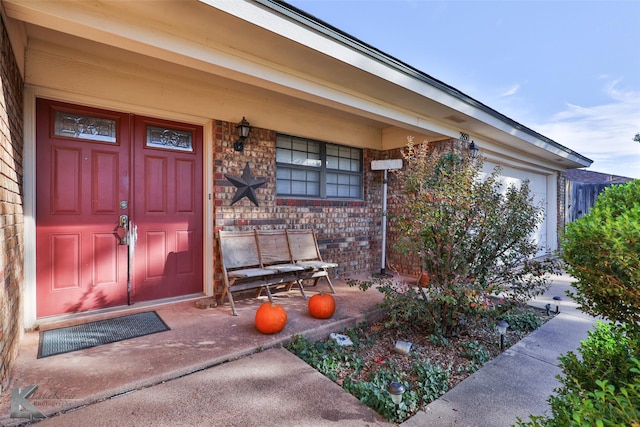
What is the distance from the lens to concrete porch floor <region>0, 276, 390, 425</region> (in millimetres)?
1869

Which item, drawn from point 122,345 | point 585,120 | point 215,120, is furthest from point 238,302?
point 585,120

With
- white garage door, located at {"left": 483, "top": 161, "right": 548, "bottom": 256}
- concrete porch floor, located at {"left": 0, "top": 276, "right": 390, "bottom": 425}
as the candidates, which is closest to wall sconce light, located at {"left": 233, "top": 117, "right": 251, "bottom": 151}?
concrete porch floor, located at {"left": 0, "top": 276, "right": 390, "bottom": 425}

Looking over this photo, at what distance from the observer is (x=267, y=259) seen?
4.00 meters

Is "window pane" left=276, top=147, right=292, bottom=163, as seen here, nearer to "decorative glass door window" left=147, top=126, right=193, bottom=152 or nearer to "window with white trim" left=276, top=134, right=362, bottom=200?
"window with white trim" left=276, top=134, right=362, bottom=200

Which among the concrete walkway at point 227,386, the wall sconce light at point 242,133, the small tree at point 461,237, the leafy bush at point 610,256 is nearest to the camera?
the leafy bush at point 610,256

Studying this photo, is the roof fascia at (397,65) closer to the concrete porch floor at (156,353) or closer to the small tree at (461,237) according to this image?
the small tree at (461,237)

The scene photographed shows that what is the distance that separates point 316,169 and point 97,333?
3.52 m

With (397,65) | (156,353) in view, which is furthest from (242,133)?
(156,353)

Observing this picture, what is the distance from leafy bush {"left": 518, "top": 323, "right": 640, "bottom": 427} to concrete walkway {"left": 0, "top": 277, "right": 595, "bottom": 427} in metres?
0.66

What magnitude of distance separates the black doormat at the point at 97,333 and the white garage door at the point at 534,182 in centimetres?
619

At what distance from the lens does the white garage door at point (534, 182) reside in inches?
259

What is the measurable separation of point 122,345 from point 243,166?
2.38 meters

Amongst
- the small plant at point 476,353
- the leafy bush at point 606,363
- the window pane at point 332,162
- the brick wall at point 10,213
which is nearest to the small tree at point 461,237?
the small plant at point 476,353

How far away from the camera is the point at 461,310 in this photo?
294 centimetres
